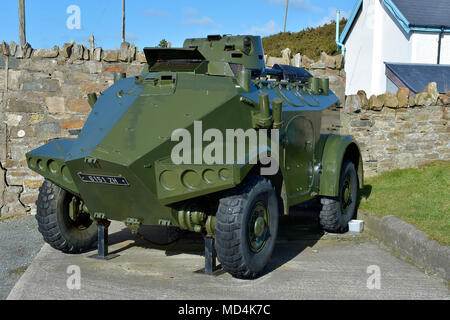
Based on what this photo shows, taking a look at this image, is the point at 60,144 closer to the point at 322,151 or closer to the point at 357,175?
the point at 322,151

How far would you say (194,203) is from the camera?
15.8 ft

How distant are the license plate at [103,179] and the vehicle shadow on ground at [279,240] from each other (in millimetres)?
1112

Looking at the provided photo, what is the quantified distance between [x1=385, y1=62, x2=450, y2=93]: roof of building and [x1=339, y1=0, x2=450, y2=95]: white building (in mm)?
40

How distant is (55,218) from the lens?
5.52 metres


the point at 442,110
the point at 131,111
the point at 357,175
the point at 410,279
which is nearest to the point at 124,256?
the point at 131,111

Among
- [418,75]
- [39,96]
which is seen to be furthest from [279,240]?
[418,75]

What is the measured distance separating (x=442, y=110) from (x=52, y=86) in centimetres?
627

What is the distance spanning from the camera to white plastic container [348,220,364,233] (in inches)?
270

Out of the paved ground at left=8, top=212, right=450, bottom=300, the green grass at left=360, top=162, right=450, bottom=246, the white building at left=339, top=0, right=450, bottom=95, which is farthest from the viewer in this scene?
the white building at left=339, top=0, right=450, bottom=95

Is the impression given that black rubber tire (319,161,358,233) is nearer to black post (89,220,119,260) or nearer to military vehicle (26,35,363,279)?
military vehicle (26,35,363,279)

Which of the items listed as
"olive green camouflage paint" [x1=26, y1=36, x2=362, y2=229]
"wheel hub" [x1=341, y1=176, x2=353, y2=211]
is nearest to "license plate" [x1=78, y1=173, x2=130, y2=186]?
"olive green camouflage paint" [x1=26, y1=36, x2=362, y2=229]

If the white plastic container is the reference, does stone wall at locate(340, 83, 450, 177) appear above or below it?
above

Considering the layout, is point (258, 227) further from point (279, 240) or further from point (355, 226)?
point (355, 226)
